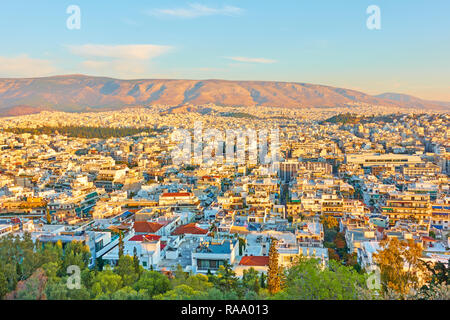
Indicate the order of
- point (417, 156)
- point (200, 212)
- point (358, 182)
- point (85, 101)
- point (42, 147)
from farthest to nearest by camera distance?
1. point (85, 101)
2. point (42, 147)
3. point (417, 156)
4. point (358, 182)
5. point (200, 212)

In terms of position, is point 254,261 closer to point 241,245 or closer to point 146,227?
point 241,245

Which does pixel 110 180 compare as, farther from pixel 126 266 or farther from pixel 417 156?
pixel 417 156

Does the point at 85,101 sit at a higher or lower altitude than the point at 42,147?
higher

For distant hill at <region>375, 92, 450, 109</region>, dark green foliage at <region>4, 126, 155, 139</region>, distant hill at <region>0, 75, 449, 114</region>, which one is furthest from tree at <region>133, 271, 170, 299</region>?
distant hill at <region>375, 92, 450, 109</region>

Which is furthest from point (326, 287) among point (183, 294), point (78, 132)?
point (78, 132)

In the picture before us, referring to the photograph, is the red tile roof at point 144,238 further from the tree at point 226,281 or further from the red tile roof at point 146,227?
the tree at point 226,281
